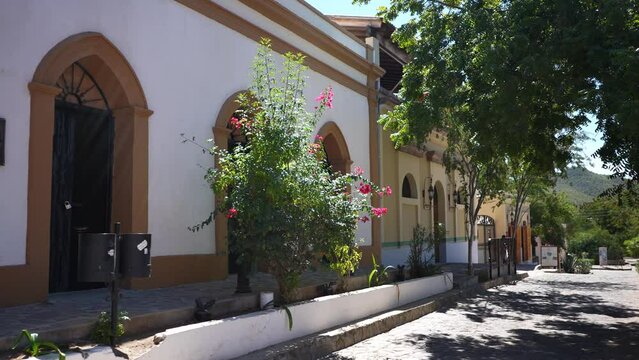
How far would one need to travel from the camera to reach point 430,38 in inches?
411

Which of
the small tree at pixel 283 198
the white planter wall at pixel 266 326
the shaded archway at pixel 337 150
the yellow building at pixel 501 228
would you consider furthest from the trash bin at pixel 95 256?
the yellow building at pixel 501 228

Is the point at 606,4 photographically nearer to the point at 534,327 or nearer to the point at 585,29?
the point at 585,29

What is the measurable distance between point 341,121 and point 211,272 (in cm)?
615

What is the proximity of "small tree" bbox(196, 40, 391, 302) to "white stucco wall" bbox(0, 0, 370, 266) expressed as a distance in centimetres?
153

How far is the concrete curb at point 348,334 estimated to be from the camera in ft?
21.5

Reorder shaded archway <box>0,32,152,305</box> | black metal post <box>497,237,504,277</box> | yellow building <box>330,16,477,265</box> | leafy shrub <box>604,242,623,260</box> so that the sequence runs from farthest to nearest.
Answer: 1. leafy shrub <box>604,242,623,260</box>
2. black metal post <box>497,237,504,277</box>
3. yellow building <box>330,16,477,265</box>
4. shaded archway <box>0,32,152,305</box>

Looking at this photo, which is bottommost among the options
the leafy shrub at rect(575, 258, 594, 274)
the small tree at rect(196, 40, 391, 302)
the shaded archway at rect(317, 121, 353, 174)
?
the leafy shrub at rect(575, 258, 594, 274)

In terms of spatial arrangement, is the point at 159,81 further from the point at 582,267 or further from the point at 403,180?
the point at 582,267

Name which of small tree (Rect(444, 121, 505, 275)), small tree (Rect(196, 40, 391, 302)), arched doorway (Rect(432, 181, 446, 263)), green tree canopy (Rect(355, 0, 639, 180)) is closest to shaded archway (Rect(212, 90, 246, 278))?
small tree (Rect(196, 40, 391, 302))

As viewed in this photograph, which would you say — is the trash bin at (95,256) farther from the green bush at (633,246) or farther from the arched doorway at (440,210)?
the green bush at (633,246)

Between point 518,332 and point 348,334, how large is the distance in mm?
2959

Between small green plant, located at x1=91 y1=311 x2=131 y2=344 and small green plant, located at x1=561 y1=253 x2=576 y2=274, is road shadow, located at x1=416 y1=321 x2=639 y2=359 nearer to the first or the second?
small green plant, located at x1=91 y1=311 x2=131 y2=344

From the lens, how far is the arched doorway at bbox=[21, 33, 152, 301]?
6.84 metres

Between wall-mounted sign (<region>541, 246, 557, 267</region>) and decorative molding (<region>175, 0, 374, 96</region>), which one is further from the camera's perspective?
wall-mounted sign (<region>541, 246, 557, 267</region>)
